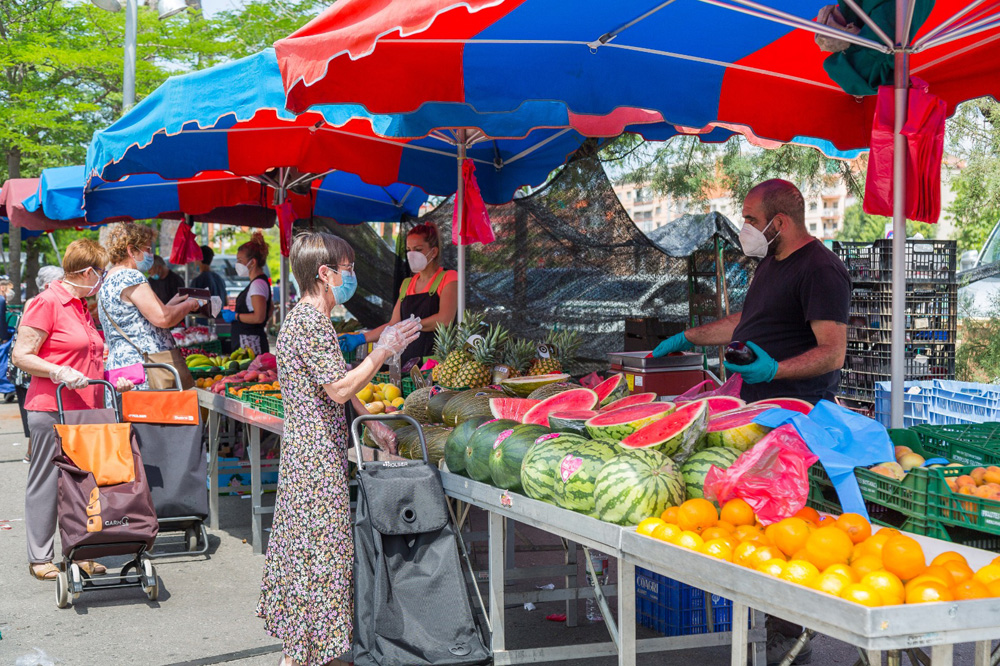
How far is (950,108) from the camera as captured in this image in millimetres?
4625

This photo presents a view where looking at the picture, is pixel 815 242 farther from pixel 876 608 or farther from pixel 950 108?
pixel 876 608

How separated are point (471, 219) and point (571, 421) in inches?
133

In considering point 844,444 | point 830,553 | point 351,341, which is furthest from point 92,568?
point 830,553

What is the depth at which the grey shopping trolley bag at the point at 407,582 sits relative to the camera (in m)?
3.77

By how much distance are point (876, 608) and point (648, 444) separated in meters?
1.34

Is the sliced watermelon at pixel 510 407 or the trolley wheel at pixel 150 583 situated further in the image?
the trolley wheel at pixel 150 583

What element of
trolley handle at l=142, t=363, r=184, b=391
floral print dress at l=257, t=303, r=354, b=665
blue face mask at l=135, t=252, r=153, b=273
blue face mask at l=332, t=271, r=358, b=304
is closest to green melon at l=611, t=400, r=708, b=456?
floral print dress at l=257, t=303, r=354, b=665

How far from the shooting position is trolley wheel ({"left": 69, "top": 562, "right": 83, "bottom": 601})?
5.64 metres

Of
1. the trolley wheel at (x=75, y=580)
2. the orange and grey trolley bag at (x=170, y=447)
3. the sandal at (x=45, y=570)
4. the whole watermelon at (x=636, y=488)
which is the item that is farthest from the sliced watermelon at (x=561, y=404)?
the sandal at (x=45, y=570)

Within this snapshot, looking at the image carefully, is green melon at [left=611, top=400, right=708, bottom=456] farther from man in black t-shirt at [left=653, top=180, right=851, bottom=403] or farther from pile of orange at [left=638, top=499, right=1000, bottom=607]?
man in black t-shirt at [left=653, top=180, right=851, bottom=403]

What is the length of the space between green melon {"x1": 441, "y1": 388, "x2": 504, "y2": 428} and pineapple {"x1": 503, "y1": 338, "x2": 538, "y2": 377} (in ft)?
1.14

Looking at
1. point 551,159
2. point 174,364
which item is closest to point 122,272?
point 174,364

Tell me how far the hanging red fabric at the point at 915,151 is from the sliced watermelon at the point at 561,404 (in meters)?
1.58

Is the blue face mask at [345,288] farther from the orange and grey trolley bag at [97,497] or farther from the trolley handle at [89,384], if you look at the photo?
the trolley handle at [89,384]
